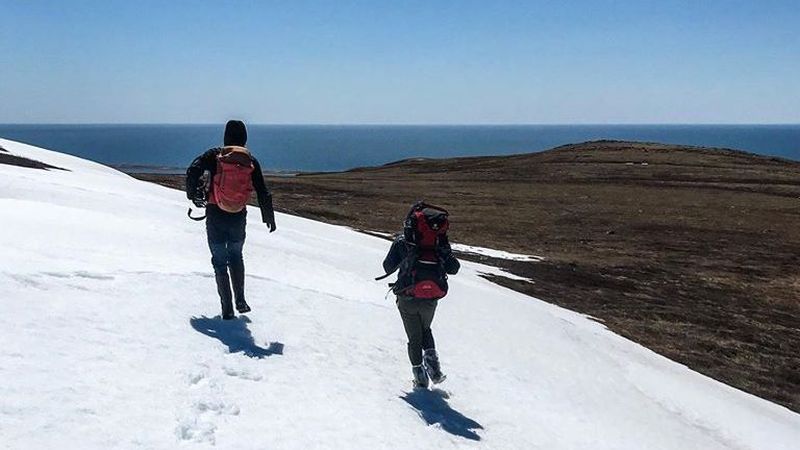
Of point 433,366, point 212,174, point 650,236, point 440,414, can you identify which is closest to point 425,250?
point 433,366

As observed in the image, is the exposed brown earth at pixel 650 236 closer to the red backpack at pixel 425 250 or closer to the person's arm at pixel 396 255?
the red backpack at pixel 425 250

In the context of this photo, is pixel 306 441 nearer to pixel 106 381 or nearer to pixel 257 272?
pixel 106 381

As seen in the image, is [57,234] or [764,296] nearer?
[57,234]

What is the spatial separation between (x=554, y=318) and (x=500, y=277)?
6926mm

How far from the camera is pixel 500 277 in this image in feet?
81.8

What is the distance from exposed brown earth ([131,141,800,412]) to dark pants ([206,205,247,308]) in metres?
13.6

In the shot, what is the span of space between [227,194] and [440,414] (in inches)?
164

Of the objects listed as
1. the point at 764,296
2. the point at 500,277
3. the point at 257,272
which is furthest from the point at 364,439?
the point at 764,296

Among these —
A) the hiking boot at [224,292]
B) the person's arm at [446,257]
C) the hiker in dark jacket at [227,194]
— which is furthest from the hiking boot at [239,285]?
the person's arm at [446,257]

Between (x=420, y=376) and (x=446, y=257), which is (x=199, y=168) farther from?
(x=420, y=376)

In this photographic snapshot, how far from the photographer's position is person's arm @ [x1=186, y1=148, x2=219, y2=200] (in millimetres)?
9203

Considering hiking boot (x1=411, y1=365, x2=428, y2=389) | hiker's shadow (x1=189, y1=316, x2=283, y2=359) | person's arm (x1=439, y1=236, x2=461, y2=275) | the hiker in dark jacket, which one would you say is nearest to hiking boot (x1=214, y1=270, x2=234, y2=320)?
the hiker in dark jacket

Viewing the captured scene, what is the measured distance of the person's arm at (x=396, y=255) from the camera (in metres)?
9.12

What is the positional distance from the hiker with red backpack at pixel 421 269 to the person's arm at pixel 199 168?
277 centimetres
